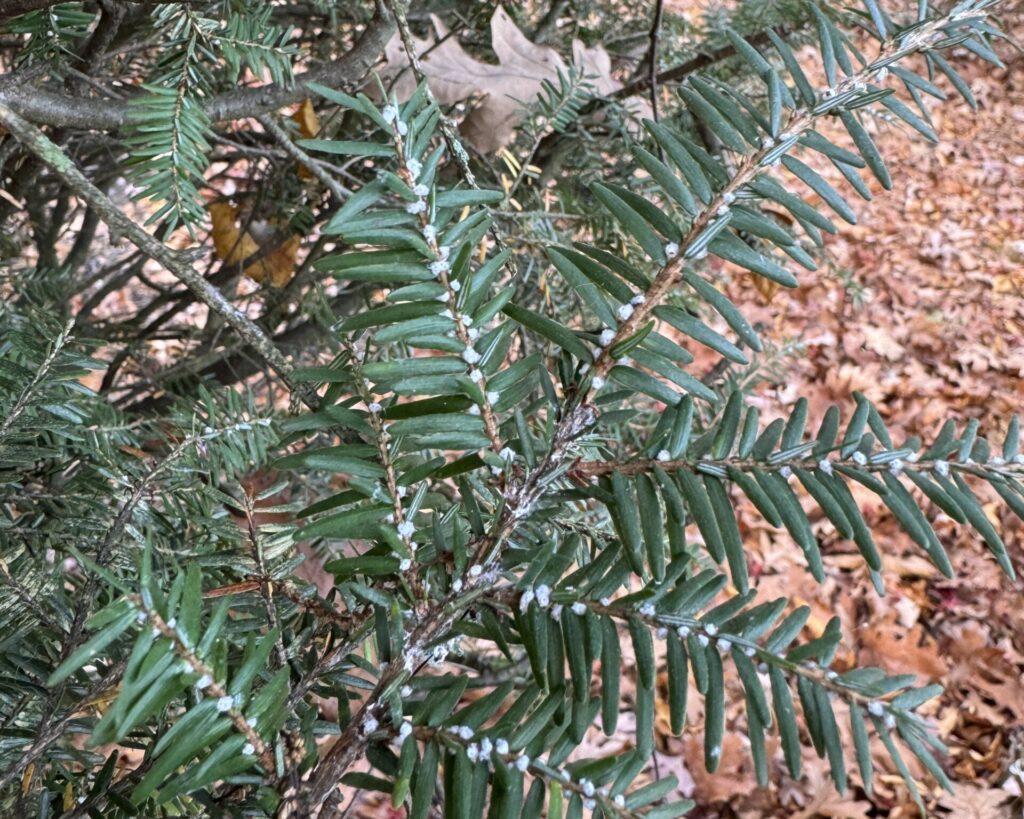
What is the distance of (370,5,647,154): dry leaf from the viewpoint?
2.86ft

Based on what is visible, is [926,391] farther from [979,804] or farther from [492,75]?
[492,75]

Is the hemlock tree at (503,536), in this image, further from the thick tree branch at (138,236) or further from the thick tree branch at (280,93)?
the thick tree branch at (280,93)

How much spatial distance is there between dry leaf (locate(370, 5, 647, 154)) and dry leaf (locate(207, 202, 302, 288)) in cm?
33

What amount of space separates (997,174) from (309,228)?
10.3 feet

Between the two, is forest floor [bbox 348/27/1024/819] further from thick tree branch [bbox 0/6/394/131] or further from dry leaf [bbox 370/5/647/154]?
thick tree branch [bbox 0/6/394/131]

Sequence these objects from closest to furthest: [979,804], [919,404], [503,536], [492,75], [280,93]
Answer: [503,536], [280,93], [492,75], [979,804], [919,404]

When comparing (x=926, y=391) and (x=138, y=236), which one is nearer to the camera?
(x=138, y=236)

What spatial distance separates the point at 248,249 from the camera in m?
1.14

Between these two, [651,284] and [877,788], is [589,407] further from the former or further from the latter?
[877,788]

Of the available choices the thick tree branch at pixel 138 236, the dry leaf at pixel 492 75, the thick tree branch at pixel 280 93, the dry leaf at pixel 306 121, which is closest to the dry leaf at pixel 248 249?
the dry leaf at pixel 306 121

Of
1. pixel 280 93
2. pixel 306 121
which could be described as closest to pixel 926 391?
pixel 306 121

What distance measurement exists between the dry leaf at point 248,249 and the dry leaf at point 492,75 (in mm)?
335

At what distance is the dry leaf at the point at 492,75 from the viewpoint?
871mm

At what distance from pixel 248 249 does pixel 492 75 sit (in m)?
0.47
